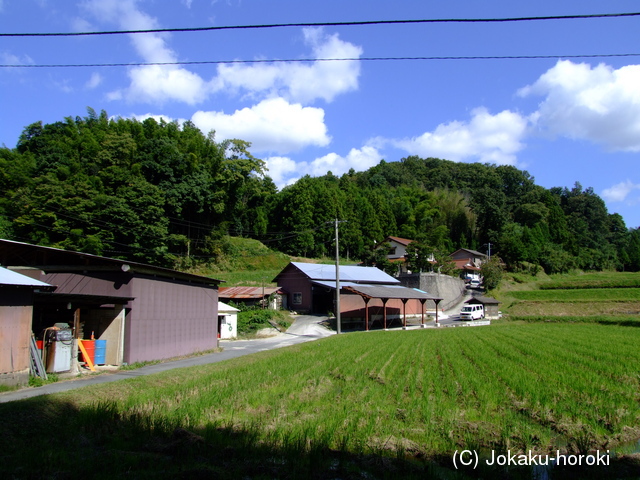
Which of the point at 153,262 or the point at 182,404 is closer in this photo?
the point at 182,404

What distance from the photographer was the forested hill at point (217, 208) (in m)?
37.5

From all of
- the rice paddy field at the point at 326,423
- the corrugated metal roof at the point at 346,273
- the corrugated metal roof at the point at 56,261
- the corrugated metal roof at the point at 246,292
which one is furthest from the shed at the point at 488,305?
the corrugated metal roof at the point at 56,261

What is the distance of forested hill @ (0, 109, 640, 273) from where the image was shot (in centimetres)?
3753

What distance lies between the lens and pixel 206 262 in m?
49.3

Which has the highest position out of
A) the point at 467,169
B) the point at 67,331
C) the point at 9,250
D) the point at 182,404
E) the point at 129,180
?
the point at 467,169

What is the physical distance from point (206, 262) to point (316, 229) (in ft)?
58.3

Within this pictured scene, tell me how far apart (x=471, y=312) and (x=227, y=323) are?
21201 mm

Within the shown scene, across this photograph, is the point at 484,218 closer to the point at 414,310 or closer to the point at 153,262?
the point at 414,310

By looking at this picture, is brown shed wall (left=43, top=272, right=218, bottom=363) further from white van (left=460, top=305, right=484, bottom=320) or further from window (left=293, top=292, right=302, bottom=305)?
white van (left=460, top=305, right=484, bottom=320)

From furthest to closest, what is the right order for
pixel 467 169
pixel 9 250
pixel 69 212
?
pixel 467 169, pixel 69 212, pixel 9 250

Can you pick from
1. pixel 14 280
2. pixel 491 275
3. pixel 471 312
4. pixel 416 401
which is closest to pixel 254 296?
pixel 471 312

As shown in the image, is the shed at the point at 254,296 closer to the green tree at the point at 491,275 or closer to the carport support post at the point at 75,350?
the carport support post at the point at 75,350

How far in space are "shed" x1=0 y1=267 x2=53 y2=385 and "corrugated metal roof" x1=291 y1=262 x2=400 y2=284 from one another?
27.1 metres

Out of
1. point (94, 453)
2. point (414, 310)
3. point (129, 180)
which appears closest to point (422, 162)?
point (414, 310)
